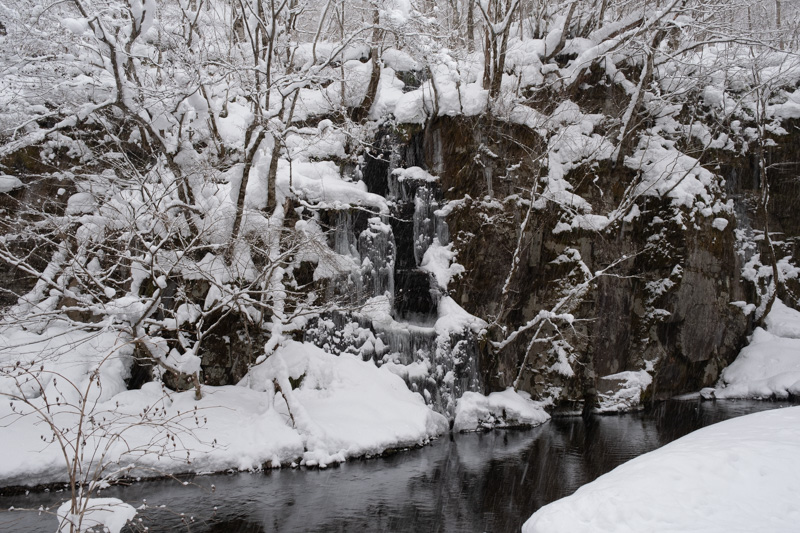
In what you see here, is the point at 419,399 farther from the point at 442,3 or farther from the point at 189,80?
the point at 442,3

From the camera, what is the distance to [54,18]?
10500mm

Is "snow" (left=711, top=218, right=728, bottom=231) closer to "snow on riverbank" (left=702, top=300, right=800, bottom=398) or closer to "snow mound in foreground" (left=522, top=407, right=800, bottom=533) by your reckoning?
"snow on riverbank" (left=702, top=300, right=800, bottom=398)

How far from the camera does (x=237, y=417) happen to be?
978cm

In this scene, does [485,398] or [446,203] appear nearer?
[485,398]

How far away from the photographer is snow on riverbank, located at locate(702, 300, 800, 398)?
1427 cm

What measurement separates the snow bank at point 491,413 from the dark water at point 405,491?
0.55 m

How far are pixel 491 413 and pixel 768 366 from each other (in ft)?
29.9

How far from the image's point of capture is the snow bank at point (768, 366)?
14266 mm

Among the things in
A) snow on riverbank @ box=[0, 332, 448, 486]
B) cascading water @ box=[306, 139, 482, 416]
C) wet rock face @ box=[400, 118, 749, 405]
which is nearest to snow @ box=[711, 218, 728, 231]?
wet rock face @ box=[400, 118, 749, 405]

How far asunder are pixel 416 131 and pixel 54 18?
897 centimetres

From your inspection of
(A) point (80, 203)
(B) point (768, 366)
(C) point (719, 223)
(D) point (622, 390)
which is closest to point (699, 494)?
(D) point (622, 390)

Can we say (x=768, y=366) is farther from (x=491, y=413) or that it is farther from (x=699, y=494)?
(x=699, y=494)

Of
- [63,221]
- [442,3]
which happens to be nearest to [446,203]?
[63,221]

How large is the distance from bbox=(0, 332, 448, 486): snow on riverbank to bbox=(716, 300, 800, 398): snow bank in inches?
378
